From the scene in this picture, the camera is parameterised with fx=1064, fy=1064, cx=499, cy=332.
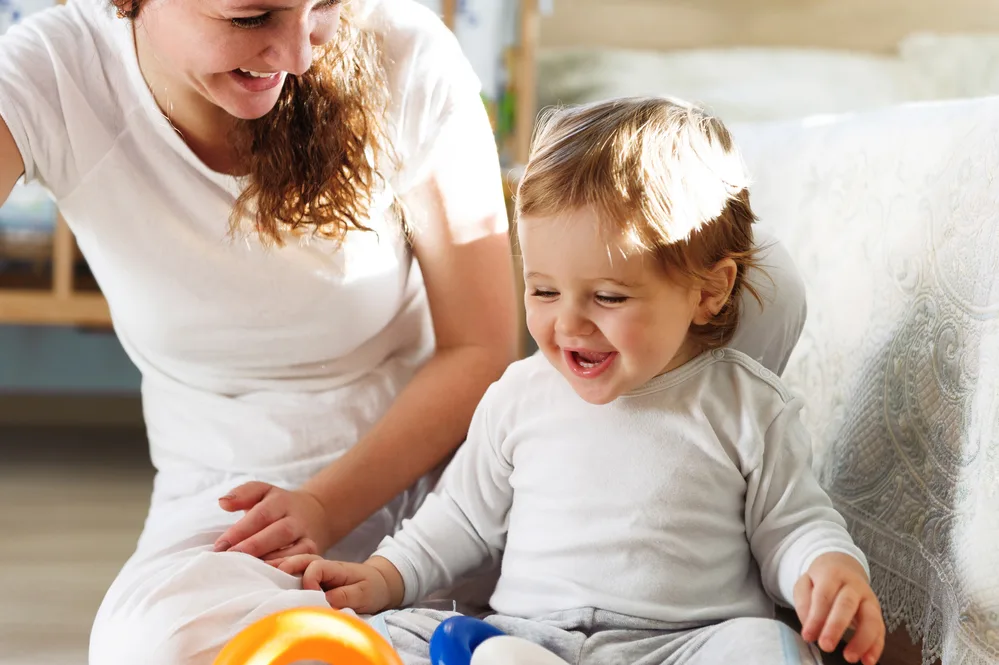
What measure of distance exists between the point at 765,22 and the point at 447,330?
191 cm

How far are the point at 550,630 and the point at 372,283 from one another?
38cm

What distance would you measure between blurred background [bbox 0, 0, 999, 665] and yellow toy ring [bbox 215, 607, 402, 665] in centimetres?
93

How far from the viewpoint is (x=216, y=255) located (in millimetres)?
992

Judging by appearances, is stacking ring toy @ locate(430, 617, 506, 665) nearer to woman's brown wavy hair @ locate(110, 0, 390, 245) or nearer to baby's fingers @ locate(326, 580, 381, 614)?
baby's fingers @ locate(326, 580, 381, 614)

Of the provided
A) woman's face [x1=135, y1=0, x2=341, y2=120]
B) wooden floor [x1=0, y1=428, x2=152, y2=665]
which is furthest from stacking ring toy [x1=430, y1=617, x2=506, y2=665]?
wooden floor [x1=0, y1=428, x2=152, y2=665]

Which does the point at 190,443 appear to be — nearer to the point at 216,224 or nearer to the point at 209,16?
the point at 216,224

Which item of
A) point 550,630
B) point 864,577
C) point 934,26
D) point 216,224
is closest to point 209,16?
point 216,224

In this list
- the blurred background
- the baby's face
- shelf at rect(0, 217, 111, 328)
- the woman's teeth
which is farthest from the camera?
shelf at rect(0, 217, 111, 328)

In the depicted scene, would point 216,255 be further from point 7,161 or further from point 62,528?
point 62,528

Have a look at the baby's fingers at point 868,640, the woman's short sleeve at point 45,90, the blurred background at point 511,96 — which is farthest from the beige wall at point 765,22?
the baby's fingers at point 868,640

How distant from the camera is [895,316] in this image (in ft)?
3.35

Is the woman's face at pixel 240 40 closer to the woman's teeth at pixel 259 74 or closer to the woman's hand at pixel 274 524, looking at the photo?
the woman's teeth at pixel 259 74

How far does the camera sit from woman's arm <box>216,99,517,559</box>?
986 millimetres

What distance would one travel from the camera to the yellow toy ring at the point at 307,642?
0.65 meters
